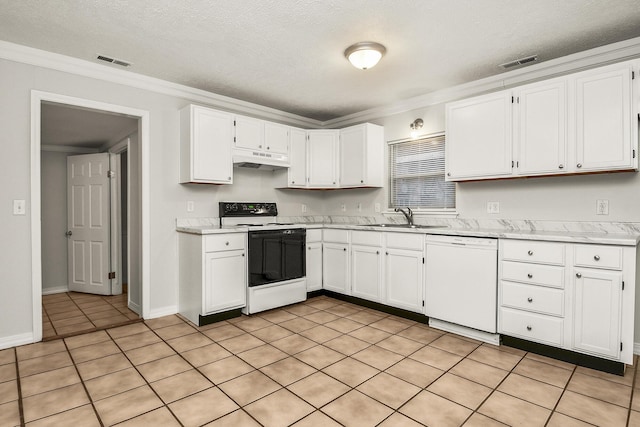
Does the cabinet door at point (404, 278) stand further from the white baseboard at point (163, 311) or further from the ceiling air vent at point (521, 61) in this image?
the white baseboard at point (163, 311)

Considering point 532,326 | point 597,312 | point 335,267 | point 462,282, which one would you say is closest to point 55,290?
point 335,267

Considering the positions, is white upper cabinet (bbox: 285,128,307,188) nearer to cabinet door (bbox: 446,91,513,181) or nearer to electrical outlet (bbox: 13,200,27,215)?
cabinet door (bbox: 446,91,513,181)

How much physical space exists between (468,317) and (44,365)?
3.38 m

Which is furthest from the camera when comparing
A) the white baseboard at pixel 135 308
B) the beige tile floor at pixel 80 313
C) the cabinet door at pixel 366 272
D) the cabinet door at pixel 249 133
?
the cabinet door at pixel 249 133

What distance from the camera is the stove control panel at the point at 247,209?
161 inches

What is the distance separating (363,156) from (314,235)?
1189mm

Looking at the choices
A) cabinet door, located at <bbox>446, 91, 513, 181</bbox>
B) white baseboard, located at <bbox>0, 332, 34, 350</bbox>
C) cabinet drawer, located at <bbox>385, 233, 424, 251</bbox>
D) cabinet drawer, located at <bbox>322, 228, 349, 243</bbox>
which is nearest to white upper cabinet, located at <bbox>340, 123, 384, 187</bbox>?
cabinet drawer, located at <bbox>322, 228, 349, 243</bbox>

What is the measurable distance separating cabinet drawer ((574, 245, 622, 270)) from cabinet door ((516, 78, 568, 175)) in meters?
0.70

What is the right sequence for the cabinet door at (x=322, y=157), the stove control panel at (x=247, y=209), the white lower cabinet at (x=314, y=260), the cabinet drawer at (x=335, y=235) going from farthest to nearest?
the cabinet door at (x=322, y=157) < the white lower cabinet at (x=314, y=260) < the cabinet drawer at (x=335, y=235) < the stove control panel at (x=247, y=209)

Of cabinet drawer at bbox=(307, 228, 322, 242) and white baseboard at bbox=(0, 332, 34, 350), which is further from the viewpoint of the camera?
cabinet drawer at bbox=(307, 228, 322, 242)

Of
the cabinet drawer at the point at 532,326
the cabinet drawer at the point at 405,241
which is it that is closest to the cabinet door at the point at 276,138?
the cabinet drawer at the point at 405,241

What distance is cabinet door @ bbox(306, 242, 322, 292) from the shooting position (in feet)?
14.3

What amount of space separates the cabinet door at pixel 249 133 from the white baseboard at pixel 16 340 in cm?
258

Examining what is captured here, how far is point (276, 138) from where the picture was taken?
4340 millimetres
